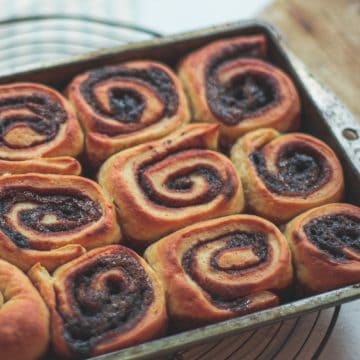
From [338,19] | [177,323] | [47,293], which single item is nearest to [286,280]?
[177,323]

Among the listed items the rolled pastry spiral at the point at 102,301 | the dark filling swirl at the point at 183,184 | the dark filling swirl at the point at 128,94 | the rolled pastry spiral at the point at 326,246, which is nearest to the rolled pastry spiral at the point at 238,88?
the dark filling swirl at the point at 128,94

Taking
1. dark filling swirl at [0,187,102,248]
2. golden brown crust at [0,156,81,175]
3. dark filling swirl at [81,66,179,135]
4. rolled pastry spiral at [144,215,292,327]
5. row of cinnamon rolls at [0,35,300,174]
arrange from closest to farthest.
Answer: rolled pastry spiral at [144,215,292,327] → dark filling swirl at [0,187,102,248] → golden brown crust at [0,156,81,175] → row of cinnamon rolls at [0,35,300,174] → dark filling swirl at [81,66,179,135]

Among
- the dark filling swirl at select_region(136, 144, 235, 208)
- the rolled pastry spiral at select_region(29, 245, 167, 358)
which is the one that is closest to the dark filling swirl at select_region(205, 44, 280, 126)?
the dark filling swirl at select_region(136, 144, 235, 208)

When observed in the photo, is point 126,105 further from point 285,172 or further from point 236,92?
point 285,172

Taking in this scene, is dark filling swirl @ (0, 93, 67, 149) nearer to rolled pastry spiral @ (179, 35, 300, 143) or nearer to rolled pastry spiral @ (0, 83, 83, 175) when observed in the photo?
rolled pastry spiral @ (0, 83, 83, 175)

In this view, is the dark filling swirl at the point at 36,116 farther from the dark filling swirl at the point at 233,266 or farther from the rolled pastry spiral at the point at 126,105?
the dark filling swirl at the point at 233,266

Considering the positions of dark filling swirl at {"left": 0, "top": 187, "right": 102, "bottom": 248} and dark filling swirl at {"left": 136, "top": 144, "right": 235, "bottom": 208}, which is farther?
dark filling swirl at {"left": 136, "top": 144, "right": 235, "bottom": 208}

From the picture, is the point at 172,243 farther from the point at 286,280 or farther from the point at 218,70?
the point at 218,70
